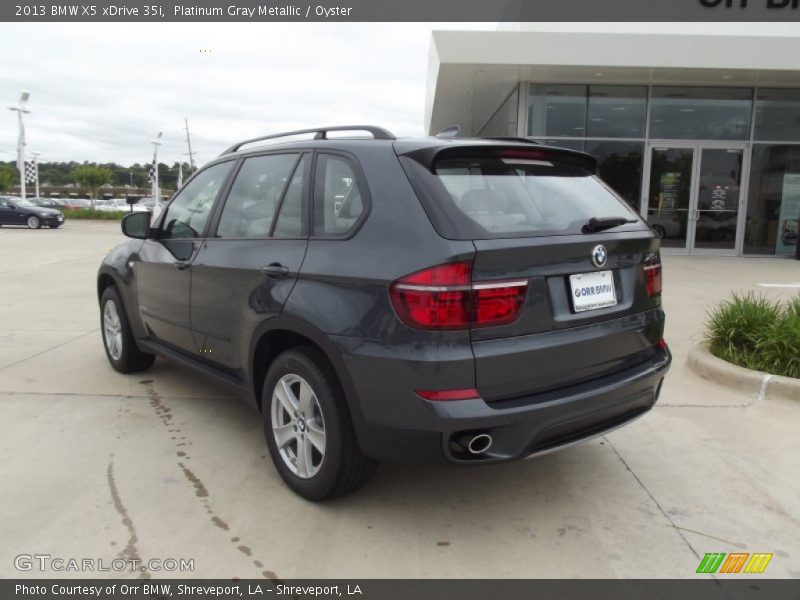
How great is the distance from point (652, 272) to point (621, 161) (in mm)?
12661

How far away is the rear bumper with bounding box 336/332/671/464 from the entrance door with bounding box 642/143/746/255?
13.3 m

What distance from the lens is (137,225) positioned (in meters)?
4.61

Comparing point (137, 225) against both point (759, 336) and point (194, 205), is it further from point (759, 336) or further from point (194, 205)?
point (759, 336)

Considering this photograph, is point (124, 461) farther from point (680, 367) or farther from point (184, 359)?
point (680, 367)

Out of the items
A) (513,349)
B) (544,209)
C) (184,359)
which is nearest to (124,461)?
(184,359)

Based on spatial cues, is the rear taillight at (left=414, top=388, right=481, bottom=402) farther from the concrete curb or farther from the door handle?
the concrete curb

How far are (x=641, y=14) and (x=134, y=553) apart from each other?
1640cm

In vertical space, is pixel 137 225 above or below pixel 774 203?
below

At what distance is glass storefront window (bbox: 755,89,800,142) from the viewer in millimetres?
14711

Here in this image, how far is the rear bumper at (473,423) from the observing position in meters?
2.48

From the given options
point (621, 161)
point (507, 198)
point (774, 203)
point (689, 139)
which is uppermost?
point (689, 139)

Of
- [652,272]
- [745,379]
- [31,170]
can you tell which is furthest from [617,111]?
[31,170]
